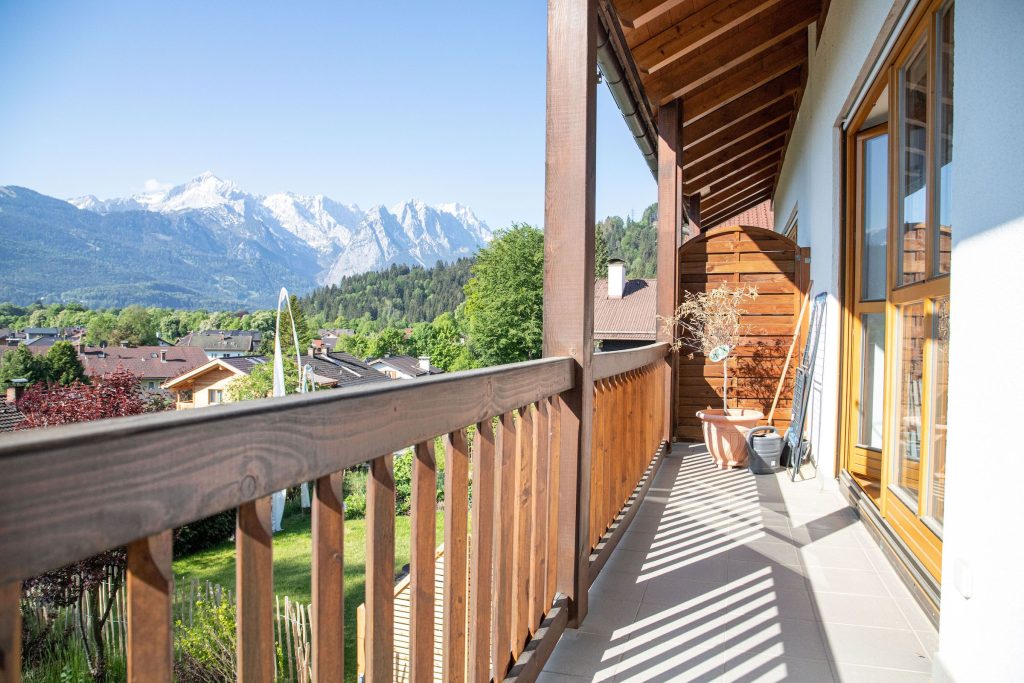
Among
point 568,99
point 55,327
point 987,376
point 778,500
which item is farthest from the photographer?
point 55,327

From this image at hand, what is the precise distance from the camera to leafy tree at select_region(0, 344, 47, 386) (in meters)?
30.8

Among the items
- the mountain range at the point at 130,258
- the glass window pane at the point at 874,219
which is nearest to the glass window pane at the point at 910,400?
the glass window pane at the point at 874,219

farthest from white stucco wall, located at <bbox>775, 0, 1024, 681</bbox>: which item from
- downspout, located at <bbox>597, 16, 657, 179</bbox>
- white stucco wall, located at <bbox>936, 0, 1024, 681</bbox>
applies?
downspout, located at <bbox>597, 16, 657, 179</bbox>

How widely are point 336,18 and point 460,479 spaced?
81500 millimetres

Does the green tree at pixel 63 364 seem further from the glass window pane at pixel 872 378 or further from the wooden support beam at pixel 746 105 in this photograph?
the glass window pane at pixel 872 378

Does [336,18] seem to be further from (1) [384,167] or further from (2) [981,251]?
(2) [981,251]

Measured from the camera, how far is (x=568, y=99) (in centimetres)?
199

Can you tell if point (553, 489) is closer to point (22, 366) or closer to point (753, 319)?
point (753, 319)

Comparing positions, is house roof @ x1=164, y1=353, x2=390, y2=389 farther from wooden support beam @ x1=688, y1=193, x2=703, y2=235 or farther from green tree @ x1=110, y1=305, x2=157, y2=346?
green tree @ x1=110, y1=305, x2=157, y2=346

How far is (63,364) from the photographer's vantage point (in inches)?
1355

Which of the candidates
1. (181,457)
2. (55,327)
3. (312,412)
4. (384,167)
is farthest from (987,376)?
(384,167)

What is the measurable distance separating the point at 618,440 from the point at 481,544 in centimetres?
168

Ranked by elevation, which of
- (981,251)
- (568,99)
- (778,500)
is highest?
(568,99)

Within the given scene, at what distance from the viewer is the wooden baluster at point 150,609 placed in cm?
59
